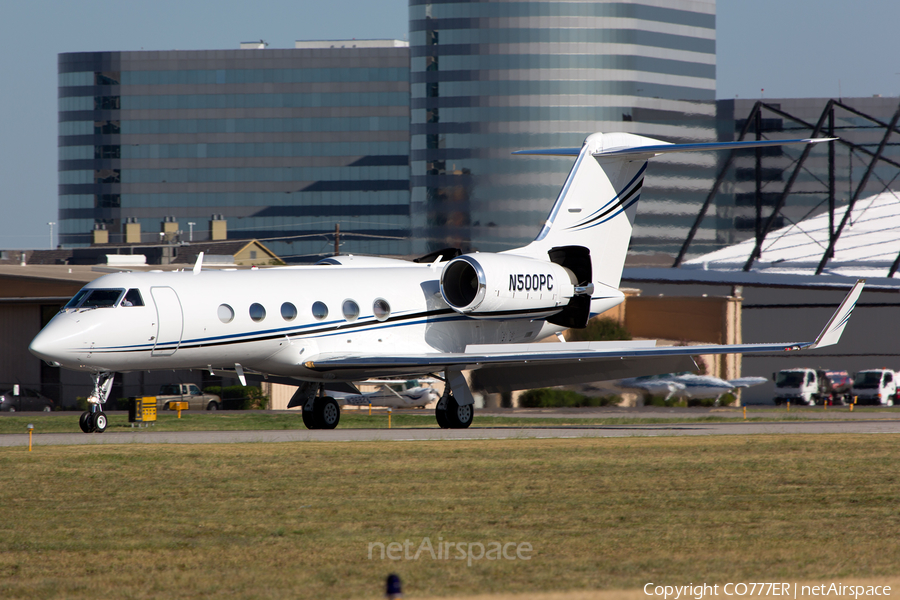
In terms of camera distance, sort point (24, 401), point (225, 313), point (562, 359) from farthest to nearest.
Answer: point (24, 401)
point (562, 359)
point (225, 313)

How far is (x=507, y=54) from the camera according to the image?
365ft

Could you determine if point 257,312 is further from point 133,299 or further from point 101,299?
point 101,299

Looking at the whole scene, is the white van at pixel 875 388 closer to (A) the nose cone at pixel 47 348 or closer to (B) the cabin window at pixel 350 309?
(B) the cabin window at pixel 350 309

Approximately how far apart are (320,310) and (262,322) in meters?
1.31

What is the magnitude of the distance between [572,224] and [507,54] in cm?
8883

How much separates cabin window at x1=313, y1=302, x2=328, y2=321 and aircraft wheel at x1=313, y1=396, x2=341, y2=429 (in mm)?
2614

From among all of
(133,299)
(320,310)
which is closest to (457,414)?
(320,310)

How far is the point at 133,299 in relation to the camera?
65.1 feet

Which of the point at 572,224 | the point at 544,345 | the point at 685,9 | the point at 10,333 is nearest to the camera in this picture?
the point at 544,345

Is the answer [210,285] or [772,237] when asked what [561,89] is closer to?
[772,237]

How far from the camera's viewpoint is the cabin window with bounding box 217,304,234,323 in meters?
20.4

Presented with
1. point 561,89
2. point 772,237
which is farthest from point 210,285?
point 561,89

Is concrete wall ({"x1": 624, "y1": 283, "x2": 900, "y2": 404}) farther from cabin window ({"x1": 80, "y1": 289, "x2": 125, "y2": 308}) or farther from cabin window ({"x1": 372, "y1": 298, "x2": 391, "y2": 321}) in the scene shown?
cabin window ({"x1": 80, "y1": 289, "x2": 125, "y2": 308})

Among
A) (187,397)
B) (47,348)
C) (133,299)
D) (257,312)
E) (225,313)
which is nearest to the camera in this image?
(47,348)
